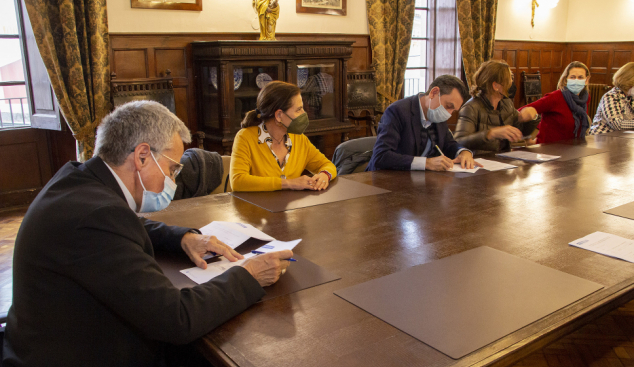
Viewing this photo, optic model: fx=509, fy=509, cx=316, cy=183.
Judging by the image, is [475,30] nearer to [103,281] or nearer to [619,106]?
[619,106]

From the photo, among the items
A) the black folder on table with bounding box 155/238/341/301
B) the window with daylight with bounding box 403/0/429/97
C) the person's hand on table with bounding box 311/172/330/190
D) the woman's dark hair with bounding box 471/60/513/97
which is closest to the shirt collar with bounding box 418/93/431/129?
the woman's dark hair with bounding box 471/60/513/97

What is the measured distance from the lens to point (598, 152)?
10.8ft

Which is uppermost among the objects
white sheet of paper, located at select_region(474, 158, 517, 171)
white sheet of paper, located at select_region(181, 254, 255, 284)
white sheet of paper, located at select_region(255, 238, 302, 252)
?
white sheet of paper, located at select_region(474, 158, 517, 171)

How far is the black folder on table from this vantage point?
1.30m

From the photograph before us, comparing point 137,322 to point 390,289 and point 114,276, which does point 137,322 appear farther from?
point 390,289

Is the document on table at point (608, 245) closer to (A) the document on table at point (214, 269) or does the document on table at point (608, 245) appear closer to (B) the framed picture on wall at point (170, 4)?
(A) the document on table at point (214, 269)

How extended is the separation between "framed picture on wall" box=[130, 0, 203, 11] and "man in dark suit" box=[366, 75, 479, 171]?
2619 mm

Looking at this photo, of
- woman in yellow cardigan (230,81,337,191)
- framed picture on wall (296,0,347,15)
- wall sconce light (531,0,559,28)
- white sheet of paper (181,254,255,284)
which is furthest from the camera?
wall sconce light (531,0,559,28)

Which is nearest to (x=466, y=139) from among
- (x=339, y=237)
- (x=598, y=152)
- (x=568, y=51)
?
(x=598, y=152)

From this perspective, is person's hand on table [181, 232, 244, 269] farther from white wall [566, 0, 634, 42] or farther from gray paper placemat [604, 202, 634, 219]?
white wall [566, 0, 634, 42]

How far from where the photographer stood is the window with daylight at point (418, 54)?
7162 millimetres

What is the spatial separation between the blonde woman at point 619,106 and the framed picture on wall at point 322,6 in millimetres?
2878

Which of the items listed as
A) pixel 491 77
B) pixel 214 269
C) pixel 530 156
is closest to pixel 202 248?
pixel 214 269

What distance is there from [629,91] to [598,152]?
152 centimetres
